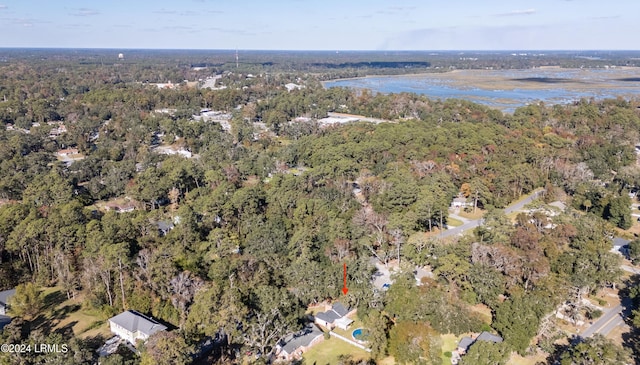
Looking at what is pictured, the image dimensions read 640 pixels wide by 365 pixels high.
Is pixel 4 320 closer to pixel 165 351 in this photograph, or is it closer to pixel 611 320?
pixel 165 351

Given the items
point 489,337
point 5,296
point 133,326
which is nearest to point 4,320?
point 5,296

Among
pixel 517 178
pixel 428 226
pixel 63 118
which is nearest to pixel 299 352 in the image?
pixel 428 226

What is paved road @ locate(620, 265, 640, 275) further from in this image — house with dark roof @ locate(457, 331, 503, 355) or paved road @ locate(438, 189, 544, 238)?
house with dark roof @ locate(457, 331, 503, 355)

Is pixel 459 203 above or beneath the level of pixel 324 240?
beneath

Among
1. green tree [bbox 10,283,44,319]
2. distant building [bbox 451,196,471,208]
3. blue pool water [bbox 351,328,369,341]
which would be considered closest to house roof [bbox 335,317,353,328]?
blue pool water [bbox 351,328,369,341]

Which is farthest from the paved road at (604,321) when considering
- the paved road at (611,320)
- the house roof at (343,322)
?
the house roof at (343,322)

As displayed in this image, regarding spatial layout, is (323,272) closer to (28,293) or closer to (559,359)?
(559,359)
